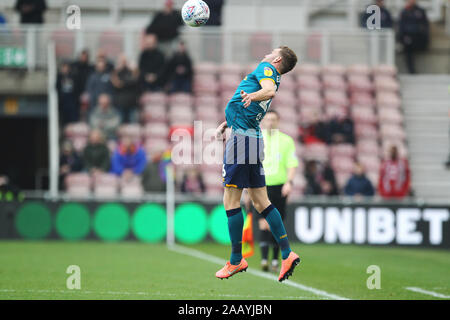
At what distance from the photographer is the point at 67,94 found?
20.3m

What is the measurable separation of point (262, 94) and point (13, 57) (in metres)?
14.2

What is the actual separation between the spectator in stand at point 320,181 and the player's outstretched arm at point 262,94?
34.4ft

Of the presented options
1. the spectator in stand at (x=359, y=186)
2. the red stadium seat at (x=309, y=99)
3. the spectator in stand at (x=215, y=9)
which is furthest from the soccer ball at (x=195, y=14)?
the red stadium seat at (x=309, y=99)

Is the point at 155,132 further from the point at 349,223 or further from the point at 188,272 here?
the point at 188,272

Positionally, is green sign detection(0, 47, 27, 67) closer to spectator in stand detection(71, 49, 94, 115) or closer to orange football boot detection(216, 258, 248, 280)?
spectator in stand detection(71, 49, 94, 115)

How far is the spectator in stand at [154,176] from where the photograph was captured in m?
18.7

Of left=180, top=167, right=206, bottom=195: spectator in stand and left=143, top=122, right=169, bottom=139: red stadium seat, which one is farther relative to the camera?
left=143, top=122, right=169, bottom=139: red stadium seat

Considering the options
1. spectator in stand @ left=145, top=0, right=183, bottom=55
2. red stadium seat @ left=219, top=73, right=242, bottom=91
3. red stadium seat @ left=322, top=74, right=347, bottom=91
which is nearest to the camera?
spectator in stand @ left=145, top=0, right=183, bottom=55

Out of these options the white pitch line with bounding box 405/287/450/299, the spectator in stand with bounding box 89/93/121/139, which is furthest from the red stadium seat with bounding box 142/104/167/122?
the white pitch line with bounding box 405/287/450/299

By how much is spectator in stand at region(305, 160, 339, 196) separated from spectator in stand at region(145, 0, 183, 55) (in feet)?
15.9

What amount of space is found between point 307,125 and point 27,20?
7487 millimetres

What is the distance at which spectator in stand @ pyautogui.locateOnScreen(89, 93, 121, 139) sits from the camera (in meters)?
20.0
